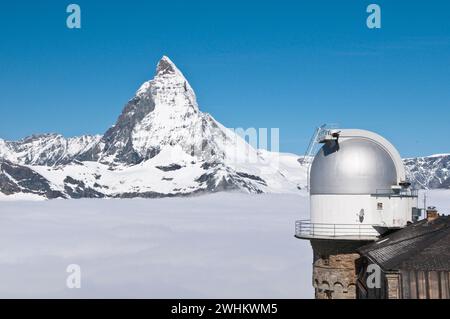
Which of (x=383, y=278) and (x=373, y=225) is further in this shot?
(x=373, y=225)

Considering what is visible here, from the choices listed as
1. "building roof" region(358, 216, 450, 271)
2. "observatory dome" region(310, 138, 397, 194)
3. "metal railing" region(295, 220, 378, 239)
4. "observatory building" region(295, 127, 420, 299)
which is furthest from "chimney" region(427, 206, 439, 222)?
"metal railing" region(295, 220, 378, 239)

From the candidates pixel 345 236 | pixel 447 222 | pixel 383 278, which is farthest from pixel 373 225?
pixel 383 278

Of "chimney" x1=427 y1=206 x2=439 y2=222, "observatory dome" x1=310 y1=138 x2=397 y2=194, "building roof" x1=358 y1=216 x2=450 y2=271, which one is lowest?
"building roof" x1=358 y1=216 x2=450 y2=271

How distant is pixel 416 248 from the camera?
119 ft

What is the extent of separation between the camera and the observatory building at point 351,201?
143 feet

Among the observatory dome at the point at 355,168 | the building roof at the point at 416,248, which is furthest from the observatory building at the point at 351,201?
the building roof at the point at 416,248

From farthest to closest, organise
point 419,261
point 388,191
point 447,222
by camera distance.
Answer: point 388,191 < point 447,222 < point 419,261

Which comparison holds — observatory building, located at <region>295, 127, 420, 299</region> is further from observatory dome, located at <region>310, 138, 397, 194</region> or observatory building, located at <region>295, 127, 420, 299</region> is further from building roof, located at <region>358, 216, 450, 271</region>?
building roof, located at <region>358, 216, 450, 271</region>

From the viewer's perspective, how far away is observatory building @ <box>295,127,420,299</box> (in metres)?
43.5

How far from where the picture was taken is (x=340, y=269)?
44.3m
